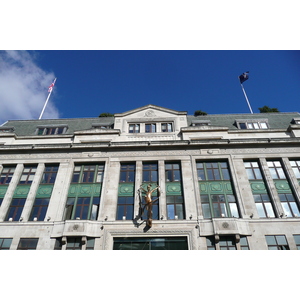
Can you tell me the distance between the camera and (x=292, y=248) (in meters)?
17.3

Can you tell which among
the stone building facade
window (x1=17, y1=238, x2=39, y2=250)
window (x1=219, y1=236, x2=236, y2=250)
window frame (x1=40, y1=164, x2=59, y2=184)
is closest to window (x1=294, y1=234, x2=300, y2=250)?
the stone building facade

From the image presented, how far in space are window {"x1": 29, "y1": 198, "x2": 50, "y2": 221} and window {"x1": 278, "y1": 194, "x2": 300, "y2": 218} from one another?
72.1ft

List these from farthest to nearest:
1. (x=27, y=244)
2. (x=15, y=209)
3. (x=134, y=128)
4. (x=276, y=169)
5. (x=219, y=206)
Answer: (x=134, y=128) < (x=276, y=169) < (x=15, y=209) < (x=219, y=206) < (x=27, y=244)

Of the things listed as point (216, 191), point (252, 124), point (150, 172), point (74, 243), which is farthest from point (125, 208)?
point (252, 124)

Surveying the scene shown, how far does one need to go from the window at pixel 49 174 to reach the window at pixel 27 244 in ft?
19.2

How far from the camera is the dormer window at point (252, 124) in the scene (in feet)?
89.4

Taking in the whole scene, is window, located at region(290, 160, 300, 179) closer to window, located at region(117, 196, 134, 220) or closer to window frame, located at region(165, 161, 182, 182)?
window frame, located at region(165, 161, 182, 182)

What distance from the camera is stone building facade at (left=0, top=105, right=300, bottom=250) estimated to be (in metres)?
18.4

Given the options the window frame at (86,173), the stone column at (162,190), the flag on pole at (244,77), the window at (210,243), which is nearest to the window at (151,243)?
the window at (210,243)

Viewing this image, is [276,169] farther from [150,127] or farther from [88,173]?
[88,173]

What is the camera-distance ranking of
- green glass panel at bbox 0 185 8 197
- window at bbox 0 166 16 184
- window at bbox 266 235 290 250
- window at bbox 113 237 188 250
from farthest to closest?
window at bbox 0 166 16 184 < green glass panel at bbox 0 185 8 197 < window at bbox 113 237 188 250 < window at bbox 266 235 290 250

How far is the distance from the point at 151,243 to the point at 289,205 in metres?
12.9

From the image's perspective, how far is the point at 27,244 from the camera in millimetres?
18453

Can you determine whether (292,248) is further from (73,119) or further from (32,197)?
(73,119)
